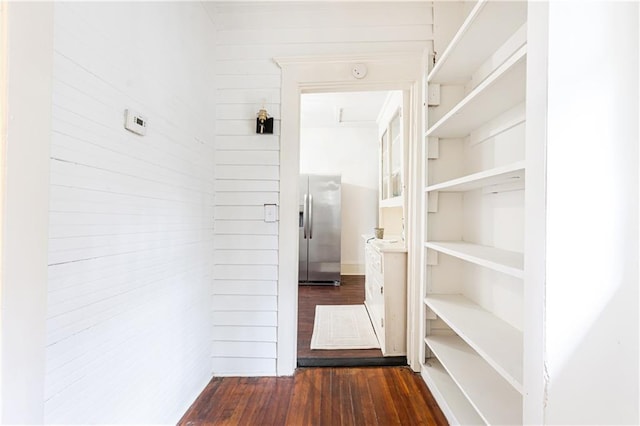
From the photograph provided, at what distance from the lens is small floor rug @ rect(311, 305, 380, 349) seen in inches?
90.7

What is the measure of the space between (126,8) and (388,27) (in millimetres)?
1539

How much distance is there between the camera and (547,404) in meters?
0.78

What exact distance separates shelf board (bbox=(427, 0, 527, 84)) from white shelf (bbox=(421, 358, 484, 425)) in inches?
74.0

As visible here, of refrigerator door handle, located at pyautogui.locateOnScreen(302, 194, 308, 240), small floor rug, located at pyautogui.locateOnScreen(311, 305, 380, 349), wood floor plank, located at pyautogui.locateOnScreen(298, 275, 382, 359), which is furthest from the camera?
refrigerator door handle, located at pyautogui.locateOnScreen(302, 194, 308, 240)

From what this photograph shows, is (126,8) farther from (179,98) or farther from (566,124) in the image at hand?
(566,124)

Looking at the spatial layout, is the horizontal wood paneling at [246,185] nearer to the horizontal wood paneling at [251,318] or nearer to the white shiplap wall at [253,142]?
the white shiplap wall at [253,142]

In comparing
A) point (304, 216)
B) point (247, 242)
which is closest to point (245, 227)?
point (247, 242)

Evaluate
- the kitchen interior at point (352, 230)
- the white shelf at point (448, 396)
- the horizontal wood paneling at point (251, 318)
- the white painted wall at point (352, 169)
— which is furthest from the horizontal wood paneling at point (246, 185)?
the white painted wall at point (352, 169)

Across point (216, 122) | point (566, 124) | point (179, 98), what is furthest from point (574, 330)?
point (216, 122)

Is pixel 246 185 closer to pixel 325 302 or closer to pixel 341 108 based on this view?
pixel 325 302

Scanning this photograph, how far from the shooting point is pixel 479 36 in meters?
1.37

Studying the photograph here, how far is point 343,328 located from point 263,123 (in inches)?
77.3

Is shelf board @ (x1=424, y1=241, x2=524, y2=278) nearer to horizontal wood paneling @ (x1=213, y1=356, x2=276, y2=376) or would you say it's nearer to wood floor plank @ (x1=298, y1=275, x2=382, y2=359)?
wood floor plank @ (x1=298, y1=275, x2=382, y2=359)

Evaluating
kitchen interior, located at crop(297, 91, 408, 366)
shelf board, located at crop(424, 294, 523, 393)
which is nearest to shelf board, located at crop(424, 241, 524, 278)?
shelf board, located at crop(424, 294, 523, 393)
